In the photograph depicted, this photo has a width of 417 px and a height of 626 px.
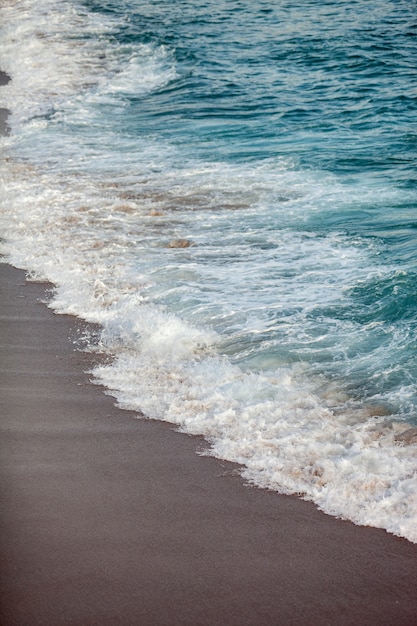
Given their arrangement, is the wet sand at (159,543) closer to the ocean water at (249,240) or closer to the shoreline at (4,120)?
the ocean water at (249,240)

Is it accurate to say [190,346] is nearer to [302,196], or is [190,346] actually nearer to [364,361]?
[364,361]

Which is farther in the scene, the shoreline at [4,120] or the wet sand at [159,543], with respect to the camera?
the shoreline at [4,120]

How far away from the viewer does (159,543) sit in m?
3.67

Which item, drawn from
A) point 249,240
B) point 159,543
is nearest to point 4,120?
point 249,240

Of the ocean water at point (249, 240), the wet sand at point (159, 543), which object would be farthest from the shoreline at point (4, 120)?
the wet sand at point (159, 543)

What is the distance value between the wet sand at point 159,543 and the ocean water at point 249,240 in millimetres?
200

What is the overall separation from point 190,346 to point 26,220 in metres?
3.40

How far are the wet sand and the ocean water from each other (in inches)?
7.9

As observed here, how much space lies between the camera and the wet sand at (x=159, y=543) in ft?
10.8

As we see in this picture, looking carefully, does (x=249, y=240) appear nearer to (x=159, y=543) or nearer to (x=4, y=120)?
(x=159, y=543)

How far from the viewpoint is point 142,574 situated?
347 cm

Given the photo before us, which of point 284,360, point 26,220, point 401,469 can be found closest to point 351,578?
point 401,469

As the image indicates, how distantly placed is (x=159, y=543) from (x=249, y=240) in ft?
15.0

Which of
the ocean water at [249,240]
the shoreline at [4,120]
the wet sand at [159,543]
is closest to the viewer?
the wet sand at [159,543]
